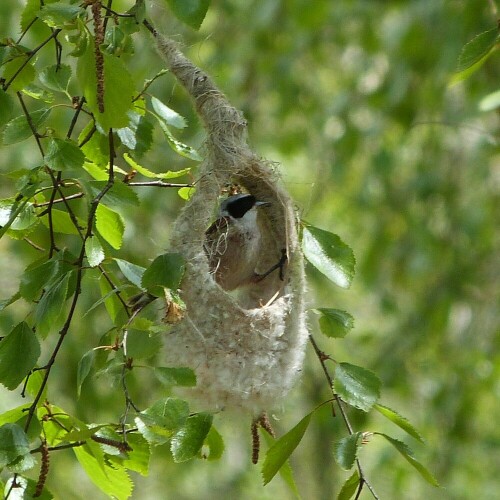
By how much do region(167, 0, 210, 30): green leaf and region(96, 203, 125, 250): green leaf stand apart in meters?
0.38

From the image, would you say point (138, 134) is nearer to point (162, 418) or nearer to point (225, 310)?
point (225, 310)

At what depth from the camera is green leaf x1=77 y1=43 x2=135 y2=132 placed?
4.50 ft

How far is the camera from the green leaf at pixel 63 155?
1.44m

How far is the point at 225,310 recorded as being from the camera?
1802 millimetres

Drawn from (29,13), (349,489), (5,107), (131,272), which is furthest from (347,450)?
(29,13)

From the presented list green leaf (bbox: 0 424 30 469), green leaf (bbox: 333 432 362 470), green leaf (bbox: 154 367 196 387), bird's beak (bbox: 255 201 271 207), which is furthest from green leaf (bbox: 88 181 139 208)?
bird's beak (bbox: 255 201 271 207)

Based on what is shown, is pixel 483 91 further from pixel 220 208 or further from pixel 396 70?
pixel 220 208

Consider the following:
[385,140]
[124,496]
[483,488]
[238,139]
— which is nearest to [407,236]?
[385,140]

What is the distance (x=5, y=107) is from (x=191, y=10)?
14.2 inches

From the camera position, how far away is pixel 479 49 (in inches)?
61.6

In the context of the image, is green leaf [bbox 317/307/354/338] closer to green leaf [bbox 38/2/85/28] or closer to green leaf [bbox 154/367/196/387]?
green leaf [bbox 154/367/196/387]

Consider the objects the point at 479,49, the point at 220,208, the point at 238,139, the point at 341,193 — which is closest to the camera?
the point at 479,49

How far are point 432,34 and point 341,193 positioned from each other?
1.95m

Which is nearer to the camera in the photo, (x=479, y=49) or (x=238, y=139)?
(x=479, y=49)
